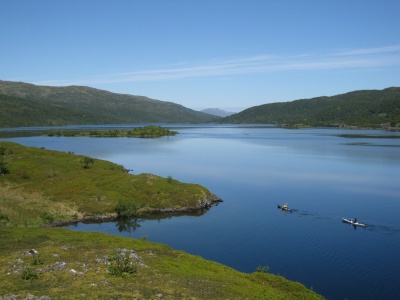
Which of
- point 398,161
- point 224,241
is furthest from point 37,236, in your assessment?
point 398,161

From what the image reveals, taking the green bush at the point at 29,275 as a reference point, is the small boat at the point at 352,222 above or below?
below

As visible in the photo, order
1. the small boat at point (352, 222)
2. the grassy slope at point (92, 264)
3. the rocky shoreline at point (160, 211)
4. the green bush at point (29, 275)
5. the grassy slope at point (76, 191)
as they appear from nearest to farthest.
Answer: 1. the grassy slope at point (92, 264)
2. the green bush at point (29, 275)
3. the small boat at point (352, 222)
4. the rocky shoreline at point (160, 211)
5. the grassy slope at point (76, 191)

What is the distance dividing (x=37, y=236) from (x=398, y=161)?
15252 centimetres

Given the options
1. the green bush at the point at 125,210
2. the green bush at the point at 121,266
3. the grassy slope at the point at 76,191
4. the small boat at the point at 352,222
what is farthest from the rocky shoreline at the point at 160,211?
the green bush at the point at 121,266

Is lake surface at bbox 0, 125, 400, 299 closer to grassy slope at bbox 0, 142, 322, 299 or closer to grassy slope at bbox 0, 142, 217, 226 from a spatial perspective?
grassy slope at bbox 0, 142, 217, 226

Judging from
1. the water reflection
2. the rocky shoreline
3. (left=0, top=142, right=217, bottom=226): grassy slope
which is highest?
(left=0, top=142, right=217, bottom=226): grassy slope

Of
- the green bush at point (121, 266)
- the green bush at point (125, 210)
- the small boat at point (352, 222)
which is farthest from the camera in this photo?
the green bush at point (125, 210)

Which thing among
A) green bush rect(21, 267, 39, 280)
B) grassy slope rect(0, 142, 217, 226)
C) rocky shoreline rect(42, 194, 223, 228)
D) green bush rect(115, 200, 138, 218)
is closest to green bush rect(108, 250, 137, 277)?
green bush rect(21, 267, 39, 280)

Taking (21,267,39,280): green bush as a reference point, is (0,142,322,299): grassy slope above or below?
below

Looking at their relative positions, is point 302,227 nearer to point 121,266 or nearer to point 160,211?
point 160,211

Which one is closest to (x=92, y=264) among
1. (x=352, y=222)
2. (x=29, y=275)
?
(x=29, y=275)

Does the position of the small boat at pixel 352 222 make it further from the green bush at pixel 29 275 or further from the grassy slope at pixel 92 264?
the green bush at pixel 29 275

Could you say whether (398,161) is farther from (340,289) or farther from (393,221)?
(340,289)

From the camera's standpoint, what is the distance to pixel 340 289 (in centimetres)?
4594
